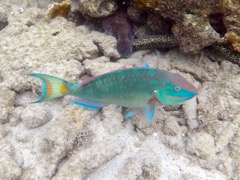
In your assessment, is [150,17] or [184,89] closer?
[184,89]

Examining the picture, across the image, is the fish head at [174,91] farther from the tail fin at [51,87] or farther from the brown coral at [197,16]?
the brown coral at [197,16]

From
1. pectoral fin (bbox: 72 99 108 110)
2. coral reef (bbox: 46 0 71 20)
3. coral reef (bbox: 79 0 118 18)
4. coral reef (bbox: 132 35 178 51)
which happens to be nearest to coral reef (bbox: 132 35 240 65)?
coral reef (bbox: 132 35 178 51)

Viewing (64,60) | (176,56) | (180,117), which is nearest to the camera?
(180,117)

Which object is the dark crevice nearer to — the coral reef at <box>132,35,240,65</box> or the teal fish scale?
the coral reef at <box>132,35,240,65</box>

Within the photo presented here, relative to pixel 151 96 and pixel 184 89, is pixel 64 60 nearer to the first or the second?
pixel 151 96

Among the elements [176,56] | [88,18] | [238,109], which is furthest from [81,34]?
[238,109]

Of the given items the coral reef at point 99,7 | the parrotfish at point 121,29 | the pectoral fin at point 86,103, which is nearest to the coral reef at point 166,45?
the parrotfish at point 121,29

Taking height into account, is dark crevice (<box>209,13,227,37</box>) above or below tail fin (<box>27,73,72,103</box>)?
above
